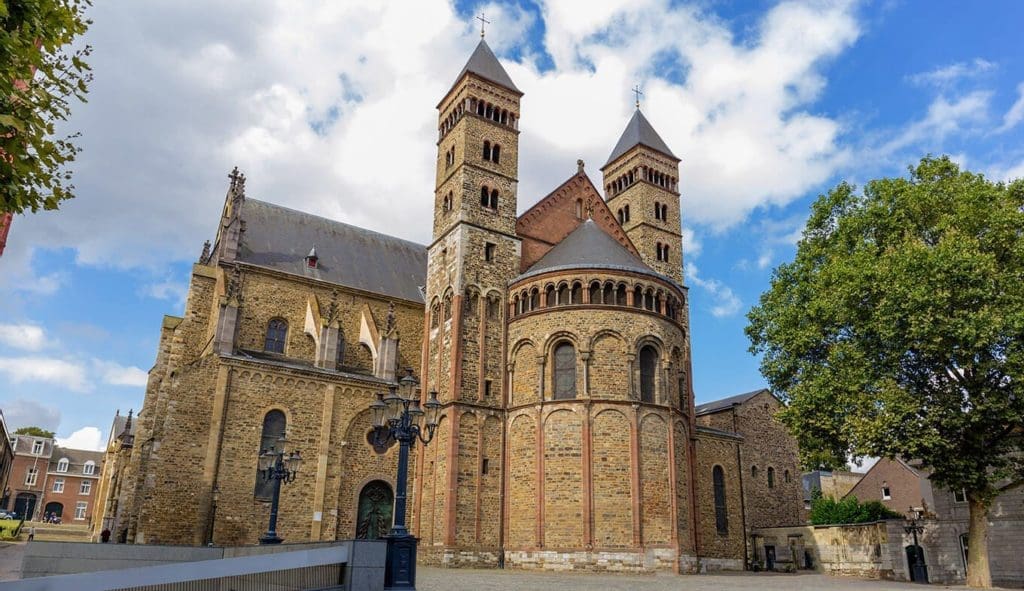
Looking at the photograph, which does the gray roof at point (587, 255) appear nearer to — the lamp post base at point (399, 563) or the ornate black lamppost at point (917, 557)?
the ornate black lamppost at point (917, 557)

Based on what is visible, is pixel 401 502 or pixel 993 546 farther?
pixel 993 546

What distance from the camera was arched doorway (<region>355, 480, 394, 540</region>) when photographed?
102 ft

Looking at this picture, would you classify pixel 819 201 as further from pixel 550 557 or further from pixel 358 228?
A: pixel 358 228

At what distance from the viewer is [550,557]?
87.4 feet

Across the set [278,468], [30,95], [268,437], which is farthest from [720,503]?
Result: [30,95]

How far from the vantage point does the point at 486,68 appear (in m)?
35.5

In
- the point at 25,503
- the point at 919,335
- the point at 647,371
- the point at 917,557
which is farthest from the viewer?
the point at 25,503

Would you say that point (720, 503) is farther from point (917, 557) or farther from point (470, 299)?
point (470, 299)

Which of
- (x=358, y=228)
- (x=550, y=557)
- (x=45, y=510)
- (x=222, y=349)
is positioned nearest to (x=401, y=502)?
(x=550, y=557)

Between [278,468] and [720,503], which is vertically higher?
[278,468]

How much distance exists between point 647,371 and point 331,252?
1897cm

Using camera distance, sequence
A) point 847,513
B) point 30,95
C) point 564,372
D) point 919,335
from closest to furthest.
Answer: point 30,95 → point 919,335 → point 564,372 → point 847,513

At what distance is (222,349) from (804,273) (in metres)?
24.1

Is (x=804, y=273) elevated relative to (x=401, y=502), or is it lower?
elevated
